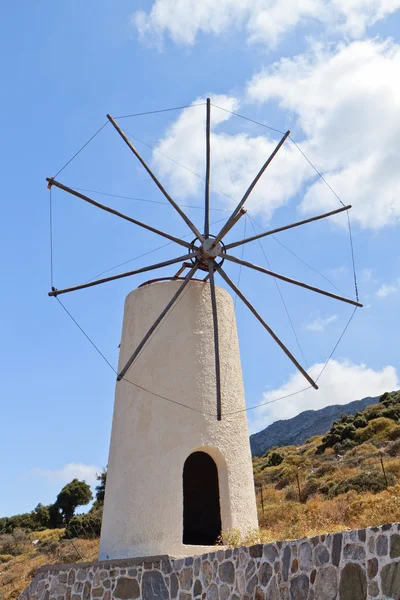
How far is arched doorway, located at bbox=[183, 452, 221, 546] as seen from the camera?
9242 millimetres

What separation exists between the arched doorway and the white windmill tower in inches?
0.6

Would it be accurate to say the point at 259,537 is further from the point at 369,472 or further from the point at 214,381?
the point at 369,472

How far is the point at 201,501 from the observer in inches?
374

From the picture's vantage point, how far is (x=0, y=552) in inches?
878

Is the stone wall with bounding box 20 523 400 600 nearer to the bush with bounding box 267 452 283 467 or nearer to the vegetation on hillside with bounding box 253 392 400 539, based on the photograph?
the vegetation on hillside with bounding box 253 392 400 539

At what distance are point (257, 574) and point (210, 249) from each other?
17.4 feet

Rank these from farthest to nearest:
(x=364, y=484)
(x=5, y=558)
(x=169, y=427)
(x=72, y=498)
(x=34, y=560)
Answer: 1. (x=72, y=498)
2. (x=5, y=558)
3. (x=34, y=560)
4. (x=364, y=484)
5. (x=169, y=427)

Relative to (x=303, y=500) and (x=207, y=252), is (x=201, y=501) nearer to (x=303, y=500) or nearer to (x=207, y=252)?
(x=207, y=252)

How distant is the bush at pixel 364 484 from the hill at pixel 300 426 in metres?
39.6

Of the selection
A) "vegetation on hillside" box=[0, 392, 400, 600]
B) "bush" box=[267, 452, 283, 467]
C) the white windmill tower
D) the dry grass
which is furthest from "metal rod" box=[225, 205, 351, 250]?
"bush" box=[267, 452, 283, 467]

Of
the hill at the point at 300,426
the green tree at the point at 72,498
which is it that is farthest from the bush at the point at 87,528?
the hill at the point at 300,426

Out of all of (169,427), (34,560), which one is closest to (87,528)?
(34,560)

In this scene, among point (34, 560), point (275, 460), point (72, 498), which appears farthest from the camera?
point (72, 498)

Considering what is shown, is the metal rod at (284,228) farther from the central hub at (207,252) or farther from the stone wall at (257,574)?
the stone wall at (257,574)
